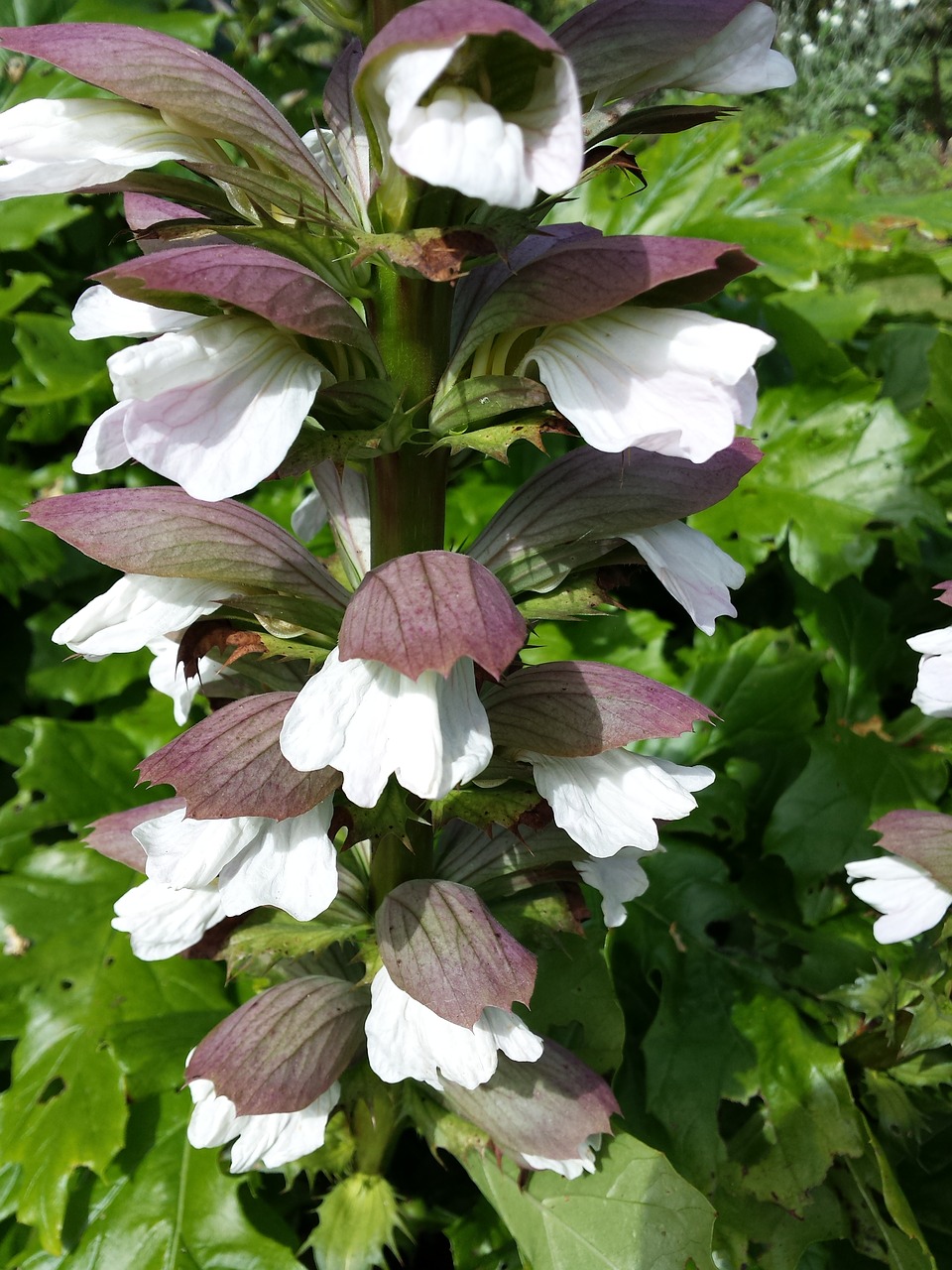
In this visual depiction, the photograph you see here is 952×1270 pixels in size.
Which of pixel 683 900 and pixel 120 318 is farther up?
pixel 120 318

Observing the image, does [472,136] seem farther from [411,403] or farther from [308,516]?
[308,516]

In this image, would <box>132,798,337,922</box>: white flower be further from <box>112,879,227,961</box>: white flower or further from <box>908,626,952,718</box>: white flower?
<box>908,626,952,718</box>: white flower

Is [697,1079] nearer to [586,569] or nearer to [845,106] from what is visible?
[586,569]

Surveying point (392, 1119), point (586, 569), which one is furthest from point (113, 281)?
point (392, 1119)

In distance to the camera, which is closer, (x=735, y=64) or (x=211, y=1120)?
(x=735, y=64)

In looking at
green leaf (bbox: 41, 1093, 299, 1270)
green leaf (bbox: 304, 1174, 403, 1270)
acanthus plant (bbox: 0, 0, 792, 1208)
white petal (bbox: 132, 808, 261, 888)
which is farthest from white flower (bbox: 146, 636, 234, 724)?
green leaf (bbox: 41, 1093, 299, 1270)

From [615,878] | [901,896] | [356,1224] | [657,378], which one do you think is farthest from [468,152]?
[356,1224]

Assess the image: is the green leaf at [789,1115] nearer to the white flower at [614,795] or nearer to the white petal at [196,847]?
the white flower at [614,795]
